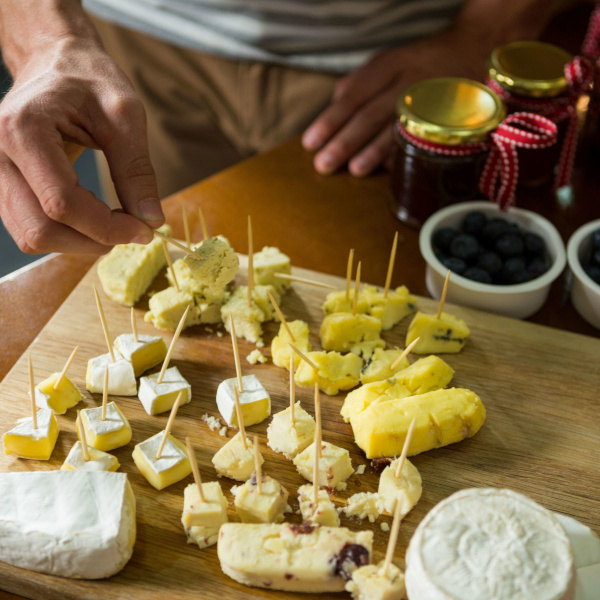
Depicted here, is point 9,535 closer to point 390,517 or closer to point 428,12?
point 390,517

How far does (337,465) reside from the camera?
156 cm

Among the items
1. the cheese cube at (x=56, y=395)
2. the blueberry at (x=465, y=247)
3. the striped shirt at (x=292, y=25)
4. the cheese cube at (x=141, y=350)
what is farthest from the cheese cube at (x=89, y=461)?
the striped shirt at (x=292, y=25)

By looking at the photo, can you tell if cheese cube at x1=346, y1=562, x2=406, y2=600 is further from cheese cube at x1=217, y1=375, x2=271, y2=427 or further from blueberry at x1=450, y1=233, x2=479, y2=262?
blueberry at x1=450, y1=233, x2=479, y2=262

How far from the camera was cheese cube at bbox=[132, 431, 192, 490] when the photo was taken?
154 centimetres

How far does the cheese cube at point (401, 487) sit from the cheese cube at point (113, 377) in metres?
0.66

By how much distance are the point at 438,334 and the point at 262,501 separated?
2.23ft

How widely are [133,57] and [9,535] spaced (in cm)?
195

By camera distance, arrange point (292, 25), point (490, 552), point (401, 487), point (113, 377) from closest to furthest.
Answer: point (490, 552)
point (401, 487)
point (113, 377)
point (292, 25)

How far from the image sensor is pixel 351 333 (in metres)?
1.89

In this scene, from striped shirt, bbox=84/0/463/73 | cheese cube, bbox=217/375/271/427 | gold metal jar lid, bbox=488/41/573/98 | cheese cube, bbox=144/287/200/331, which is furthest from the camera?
striped shirt, bbox=84/0/463/73

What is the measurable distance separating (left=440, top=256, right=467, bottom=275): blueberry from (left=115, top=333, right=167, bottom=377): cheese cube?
0.82 m

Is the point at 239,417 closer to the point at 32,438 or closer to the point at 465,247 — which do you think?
the point at 32,438

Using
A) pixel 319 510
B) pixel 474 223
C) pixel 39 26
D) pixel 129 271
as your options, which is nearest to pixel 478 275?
pixel 474 223

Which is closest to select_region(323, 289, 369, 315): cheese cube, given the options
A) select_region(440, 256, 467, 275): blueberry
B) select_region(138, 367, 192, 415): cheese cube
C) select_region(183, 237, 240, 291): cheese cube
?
select_region(440, 256, 467, 275): blueberry
